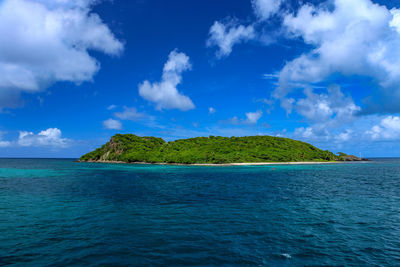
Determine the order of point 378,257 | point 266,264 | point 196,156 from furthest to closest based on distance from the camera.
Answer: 1. point 196,156
2. point 378,257
3. point 266,264

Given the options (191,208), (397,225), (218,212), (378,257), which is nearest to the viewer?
(378,257)

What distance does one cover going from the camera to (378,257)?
14.3 meters

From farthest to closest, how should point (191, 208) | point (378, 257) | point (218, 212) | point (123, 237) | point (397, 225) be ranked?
point (191, 208), point (218, 212), point (397, 225), point (123, 237), point (378, 257)

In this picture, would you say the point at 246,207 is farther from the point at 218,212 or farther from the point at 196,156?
the point at 196,156

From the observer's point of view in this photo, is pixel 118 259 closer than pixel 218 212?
Yes

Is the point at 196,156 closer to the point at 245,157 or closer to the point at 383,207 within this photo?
the point at 245,157

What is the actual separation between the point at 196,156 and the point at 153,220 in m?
142

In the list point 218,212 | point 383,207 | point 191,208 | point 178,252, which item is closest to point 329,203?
point 383,207

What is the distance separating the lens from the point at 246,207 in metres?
27.2

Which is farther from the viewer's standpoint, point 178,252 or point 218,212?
point 218,212

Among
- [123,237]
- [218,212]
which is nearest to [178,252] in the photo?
[123,237]

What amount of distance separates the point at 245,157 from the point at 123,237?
6150 inches

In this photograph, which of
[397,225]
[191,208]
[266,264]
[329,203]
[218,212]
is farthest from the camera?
[329,203]

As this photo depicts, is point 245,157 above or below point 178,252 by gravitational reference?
above
